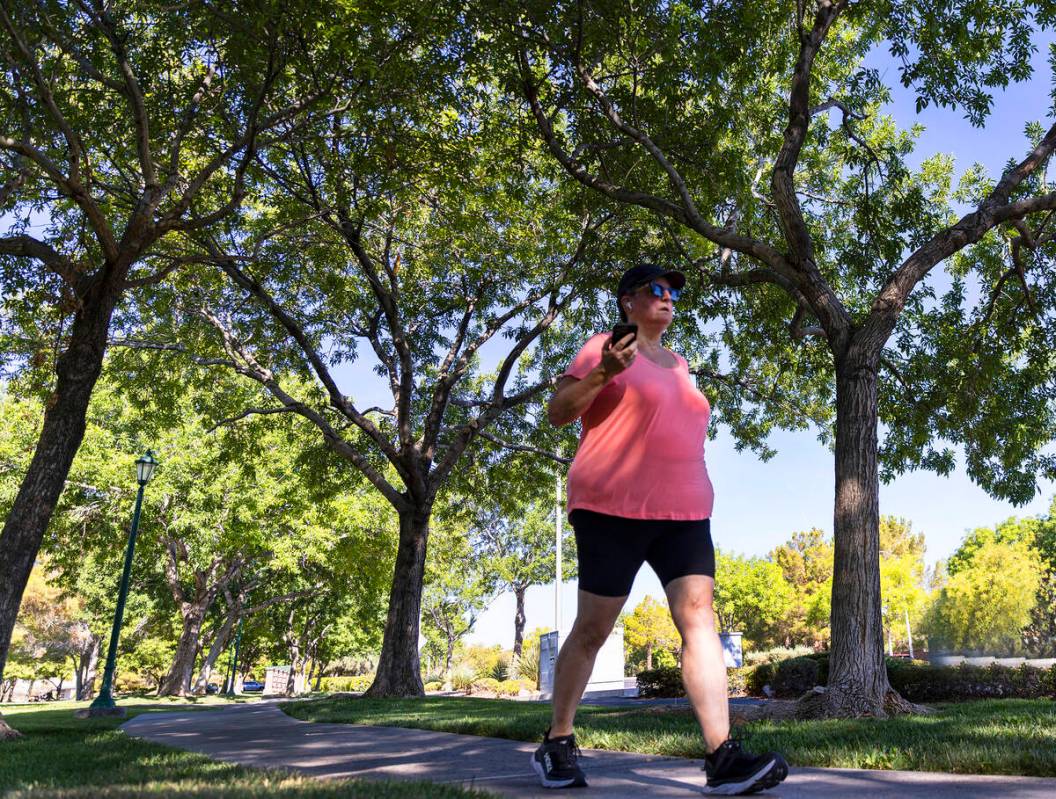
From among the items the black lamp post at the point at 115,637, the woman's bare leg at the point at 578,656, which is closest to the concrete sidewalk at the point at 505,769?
the woman's bare leg at the point at 578,656

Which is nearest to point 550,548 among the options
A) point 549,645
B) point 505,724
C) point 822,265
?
point 549,645

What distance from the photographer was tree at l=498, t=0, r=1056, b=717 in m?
8.16

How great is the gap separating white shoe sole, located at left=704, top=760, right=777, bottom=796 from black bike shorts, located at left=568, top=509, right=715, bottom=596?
72 centimetres

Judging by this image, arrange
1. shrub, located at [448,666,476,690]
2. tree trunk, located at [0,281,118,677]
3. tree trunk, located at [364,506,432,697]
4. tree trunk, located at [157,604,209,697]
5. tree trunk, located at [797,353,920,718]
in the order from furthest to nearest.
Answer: shrub, located at [448,666,476,690] < tree trunk, located at [157,604,209,697] < tree trunk, located at [364,506,432,697] < tree trunk, located at [0,281,118,677] < tree trunk, located at [797,353,920,718]

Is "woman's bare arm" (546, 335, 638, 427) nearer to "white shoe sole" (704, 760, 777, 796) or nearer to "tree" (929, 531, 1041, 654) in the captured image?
"white shoe sole" (704, 760, 777, 796)

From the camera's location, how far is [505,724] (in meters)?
6.08

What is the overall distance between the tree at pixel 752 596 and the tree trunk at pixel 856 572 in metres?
51.4

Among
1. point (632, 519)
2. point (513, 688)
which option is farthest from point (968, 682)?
point (513, 688)

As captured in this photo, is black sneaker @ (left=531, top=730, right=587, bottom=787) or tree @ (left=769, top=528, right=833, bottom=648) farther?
tree @ (left=769, top=528, right=833, bottom=648)

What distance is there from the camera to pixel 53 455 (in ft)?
25.5

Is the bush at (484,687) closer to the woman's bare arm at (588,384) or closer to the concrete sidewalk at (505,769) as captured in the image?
the concrete sidewalk at (505,769)

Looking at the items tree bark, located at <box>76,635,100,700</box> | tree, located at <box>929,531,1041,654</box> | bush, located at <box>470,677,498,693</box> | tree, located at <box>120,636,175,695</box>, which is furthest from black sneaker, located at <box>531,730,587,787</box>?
tree bark, located at <box>76,635,100,700</box>

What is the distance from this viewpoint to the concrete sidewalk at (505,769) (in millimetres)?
2941

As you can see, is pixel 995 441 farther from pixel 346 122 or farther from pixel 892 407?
pixel 346 122
